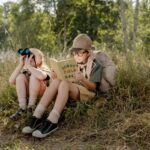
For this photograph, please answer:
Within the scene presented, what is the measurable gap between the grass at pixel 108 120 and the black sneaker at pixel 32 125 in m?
0.10

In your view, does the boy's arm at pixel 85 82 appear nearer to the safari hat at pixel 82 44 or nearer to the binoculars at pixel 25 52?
the safari hat at pixel 82 44

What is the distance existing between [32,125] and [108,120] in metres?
0.85

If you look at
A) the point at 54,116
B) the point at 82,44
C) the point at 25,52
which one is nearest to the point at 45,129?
the point at 54,116

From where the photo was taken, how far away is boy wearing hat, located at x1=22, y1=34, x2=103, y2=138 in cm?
500

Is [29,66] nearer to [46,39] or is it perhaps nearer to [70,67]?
[70,67]

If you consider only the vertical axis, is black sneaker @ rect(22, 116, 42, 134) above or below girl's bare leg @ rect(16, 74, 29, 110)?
below

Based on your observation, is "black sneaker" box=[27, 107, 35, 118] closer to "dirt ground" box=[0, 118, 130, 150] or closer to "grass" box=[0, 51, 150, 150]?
"grass" box=[0, 51, 150, 150]

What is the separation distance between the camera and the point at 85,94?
5.29 metres

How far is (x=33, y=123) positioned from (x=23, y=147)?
1.76 ft

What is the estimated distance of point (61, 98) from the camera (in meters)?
5.02

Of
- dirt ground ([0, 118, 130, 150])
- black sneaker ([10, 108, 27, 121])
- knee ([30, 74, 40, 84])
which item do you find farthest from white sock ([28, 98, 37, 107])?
dirt ground ([0, 118, 130, 150])

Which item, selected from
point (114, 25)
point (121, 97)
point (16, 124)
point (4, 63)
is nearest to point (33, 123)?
point (16, 124)

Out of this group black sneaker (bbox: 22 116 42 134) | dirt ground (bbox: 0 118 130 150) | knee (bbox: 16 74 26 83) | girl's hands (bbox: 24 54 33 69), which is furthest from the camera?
girl's hands (bbox: 24 54 33 69)

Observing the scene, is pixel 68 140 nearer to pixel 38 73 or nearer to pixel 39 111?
pixel 39 111
